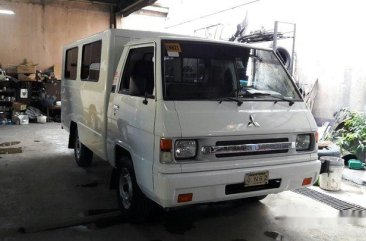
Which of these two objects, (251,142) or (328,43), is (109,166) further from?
(328,43)

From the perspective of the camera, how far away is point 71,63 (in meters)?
5.80

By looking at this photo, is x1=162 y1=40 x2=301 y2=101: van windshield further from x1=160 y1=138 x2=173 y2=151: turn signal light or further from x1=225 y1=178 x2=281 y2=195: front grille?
x1=225 y1=178 x2=281 y2=195: front grille

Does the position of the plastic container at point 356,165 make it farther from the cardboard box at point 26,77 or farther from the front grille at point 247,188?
the cardboard box at point 26,77

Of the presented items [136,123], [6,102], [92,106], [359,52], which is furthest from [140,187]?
[6,102]

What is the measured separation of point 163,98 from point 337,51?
6.76m

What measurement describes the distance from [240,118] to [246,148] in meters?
0.27

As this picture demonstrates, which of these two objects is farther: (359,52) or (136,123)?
(359,52)

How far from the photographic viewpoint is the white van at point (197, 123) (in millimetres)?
2750

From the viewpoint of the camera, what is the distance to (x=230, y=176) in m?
2.84

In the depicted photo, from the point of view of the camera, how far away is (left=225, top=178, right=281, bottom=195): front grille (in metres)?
2.90

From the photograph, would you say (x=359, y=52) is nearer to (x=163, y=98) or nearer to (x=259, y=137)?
(x=259, y=137)

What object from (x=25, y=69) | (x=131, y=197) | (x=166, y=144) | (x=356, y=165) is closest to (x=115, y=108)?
(x=131, y=197)

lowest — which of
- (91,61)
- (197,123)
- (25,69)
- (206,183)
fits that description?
(206,183)

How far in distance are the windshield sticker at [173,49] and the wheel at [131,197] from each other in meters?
1.15
